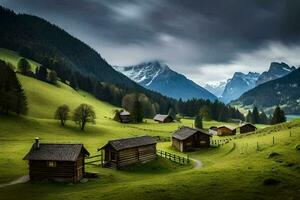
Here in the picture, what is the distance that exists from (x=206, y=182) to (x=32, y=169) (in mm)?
27378

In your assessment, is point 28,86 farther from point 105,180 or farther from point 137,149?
point 105,180

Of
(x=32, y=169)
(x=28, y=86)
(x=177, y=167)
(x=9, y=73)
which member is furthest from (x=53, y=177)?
(x=28, y=86)

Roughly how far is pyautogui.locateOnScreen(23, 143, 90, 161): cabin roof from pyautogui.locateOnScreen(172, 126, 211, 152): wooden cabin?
44.3 m

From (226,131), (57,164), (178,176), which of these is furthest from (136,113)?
(178,176)

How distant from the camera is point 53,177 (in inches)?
2151

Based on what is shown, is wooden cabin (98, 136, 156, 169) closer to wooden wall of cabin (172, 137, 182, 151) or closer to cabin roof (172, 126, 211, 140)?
cabin roof (172, 126, 211, 140)

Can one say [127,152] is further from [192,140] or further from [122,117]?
[122,117]

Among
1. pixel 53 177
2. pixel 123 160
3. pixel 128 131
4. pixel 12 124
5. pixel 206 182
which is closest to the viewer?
pixel 206 182

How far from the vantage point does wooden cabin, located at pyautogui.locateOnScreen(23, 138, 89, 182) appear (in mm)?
53781

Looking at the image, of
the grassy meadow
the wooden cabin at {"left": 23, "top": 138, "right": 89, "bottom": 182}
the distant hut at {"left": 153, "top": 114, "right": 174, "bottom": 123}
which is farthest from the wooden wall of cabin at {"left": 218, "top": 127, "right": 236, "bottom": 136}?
the wooden cabin at {"left": 23, "top": 138, "right": 89, "bottom": 182}

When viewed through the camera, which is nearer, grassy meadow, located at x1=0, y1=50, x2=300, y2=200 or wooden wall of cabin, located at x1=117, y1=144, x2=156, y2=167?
grassy meadow, located at x1=0, y1=50, x2=300, y2=200

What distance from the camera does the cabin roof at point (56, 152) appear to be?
54.5 meters

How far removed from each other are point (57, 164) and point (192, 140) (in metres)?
50.8

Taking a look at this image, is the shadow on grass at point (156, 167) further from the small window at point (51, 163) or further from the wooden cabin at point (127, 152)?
the small window at point (51, 163)
